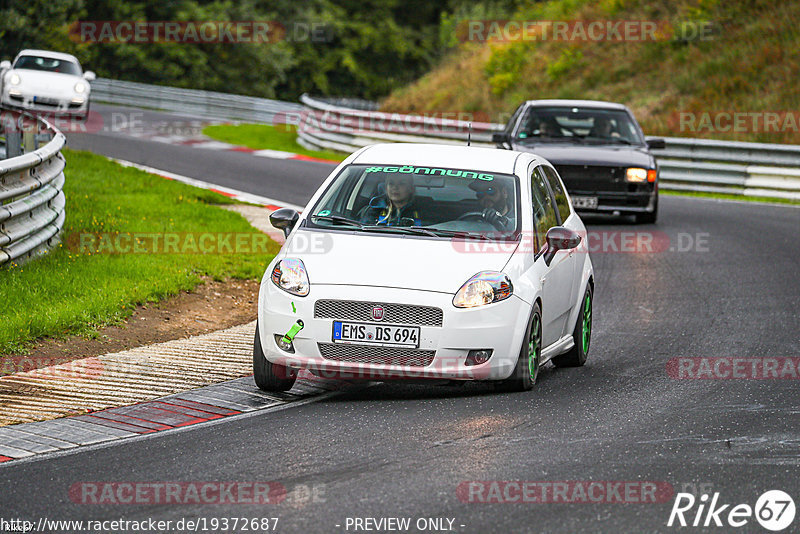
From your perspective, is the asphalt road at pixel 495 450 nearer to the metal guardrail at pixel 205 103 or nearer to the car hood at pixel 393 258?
the car hood at pixel 393 258

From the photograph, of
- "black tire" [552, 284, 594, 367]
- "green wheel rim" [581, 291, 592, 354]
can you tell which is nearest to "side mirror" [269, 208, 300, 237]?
"black tire" [552, 284, 594, 367]

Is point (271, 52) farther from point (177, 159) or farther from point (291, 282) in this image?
point (291, 282)

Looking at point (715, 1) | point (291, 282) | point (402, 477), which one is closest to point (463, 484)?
point (402, 477)

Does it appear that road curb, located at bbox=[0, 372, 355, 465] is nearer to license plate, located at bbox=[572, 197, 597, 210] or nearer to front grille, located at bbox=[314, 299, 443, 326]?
front grille, located at bbox=[314, 299, 443, 326]

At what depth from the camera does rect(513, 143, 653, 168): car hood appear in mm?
17219

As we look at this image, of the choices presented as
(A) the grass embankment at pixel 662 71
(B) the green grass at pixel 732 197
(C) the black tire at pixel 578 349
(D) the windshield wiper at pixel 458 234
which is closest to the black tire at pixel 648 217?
(B) the green grass at pixel 732 197

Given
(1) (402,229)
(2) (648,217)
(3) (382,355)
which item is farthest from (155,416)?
(2) (648,217)

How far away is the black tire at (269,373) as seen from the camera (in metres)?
7.97

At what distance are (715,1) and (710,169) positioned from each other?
40.1 feet

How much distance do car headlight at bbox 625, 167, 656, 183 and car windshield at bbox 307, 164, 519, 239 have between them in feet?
29.5

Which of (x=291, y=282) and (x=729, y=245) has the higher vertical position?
(x=291, y=282)

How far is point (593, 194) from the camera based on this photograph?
17422 mm

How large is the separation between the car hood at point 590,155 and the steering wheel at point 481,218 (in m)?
8.59

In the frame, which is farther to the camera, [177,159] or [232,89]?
[232,89]
